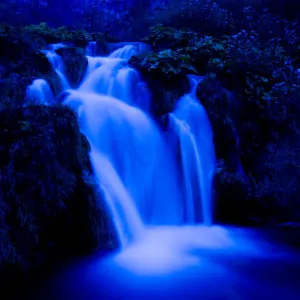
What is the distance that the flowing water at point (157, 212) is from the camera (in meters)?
4.32

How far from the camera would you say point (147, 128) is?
7.39 m

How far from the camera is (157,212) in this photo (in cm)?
667

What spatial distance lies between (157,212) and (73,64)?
184 inches

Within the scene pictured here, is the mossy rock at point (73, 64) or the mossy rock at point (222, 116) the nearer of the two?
the mossy rock at point (222, 116)

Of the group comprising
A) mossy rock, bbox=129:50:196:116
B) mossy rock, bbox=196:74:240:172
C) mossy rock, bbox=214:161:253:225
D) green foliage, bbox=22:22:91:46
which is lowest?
mossy rock, bbox=214:161:253:225

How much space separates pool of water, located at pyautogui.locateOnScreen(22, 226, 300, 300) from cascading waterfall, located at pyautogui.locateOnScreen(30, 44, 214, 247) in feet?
2.79

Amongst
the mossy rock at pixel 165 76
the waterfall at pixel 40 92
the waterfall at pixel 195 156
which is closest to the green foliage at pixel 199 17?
the mossy rock at pixel 165 76

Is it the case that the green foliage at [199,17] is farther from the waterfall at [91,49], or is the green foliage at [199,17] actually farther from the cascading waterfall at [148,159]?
the cascading waterfall at [148,159]

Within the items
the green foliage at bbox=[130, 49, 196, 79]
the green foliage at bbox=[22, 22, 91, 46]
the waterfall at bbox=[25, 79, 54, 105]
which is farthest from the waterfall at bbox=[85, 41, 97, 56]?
the waterfall at bbox=[25, 79, 54, 105]

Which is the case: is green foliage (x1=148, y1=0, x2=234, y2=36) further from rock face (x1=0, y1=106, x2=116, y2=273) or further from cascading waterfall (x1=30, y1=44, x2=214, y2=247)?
rock face (x1=0, y1=106, x2=116, y2=273)

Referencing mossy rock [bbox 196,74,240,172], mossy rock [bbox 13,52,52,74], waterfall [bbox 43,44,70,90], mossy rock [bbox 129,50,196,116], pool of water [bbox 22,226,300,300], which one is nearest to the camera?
pool of water [bbox 22,226,300,300]

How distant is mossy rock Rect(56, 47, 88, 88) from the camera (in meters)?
8.75

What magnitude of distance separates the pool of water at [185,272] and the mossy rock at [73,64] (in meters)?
4.84

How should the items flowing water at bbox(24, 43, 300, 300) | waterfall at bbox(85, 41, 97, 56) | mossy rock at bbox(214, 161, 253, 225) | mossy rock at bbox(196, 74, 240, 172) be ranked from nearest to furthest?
flowing water at bbox(24, 43, 300, 300), mossy rock at bbox(214, 161, 253, 225), mossy rock at bbox(196, 74, 240, 172), waterfall at bbox(85, 41, 97, 56)
